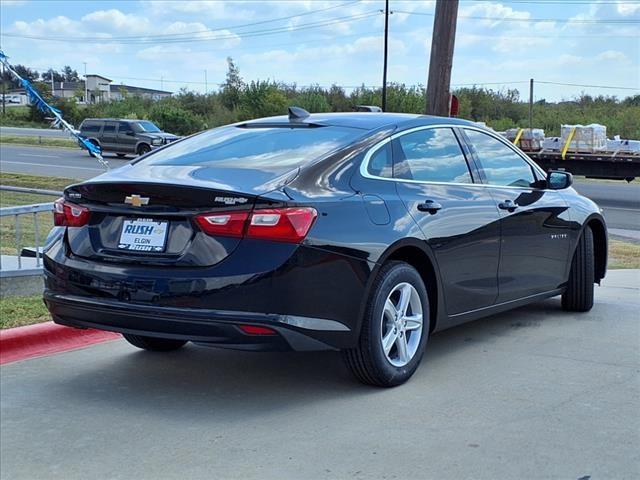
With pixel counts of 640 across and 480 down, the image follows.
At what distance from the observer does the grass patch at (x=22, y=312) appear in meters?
5.89

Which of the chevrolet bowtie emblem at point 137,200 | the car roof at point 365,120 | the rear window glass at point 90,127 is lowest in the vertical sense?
the rear window glass at point 90,127

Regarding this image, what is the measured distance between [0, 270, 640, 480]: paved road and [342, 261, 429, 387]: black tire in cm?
9

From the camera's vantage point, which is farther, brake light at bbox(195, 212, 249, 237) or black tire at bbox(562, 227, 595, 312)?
black tire at bbox(562, 227, 595, 312)

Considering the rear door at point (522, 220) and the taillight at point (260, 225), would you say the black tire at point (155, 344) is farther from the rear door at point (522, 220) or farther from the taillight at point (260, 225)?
the rear door at point (522, 220)

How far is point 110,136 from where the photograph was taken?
36.4 meters

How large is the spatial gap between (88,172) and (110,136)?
9.37 meters

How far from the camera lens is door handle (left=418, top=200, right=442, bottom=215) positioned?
4.96 m

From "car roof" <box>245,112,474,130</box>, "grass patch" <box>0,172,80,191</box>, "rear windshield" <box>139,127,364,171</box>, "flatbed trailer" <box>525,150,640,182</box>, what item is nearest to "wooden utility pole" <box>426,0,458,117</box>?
"car roof" <box>245,112,474,130</box>

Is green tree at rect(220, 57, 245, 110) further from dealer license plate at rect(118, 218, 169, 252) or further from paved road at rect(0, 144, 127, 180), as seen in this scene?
dealer license plate at rect(118, 218, 169, 252)

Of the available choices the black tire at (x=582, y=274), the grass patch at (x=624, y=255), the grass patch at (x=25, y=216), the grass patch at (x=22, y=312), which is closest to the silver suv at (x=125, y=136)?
the grass patch at (x=25, y=216)

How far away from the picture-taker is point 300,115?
5.53 m

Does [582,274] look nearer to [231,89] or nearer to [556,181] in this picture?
[556,181]

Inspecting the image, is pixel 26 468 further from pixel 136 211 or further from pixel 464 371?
pixel 464 371

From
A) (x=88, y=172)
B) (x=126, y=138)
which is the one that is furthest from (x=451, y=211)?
(x=126, y=138)
